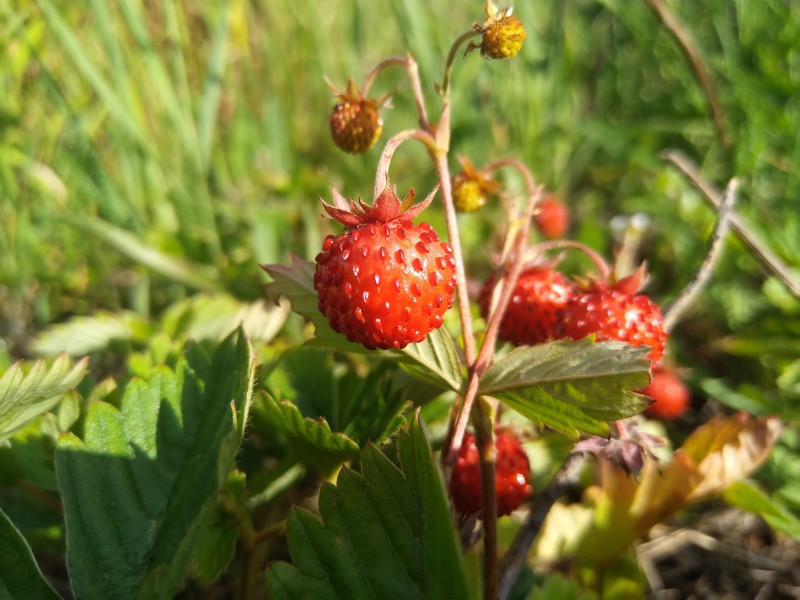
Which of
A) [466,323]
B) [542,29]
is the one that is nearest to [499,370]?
[466,323]

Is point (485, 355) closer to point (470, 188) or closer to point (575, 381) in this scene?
point (575, 381)

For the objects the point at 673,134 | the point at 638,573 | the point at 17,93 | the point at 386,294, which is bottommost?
the point at 638,573

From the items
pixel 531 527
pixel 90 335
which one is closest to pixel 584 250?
pixel 531 527

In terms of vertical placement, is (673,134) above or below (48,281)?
below

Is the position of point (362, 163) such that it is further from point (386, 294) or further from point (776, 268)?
point (386, 294)

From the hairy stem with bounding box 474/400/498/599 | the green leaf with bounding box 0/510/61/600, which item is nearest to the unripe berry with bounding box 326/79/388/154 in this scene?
the hairy stem with bounding box 474/400/498/599

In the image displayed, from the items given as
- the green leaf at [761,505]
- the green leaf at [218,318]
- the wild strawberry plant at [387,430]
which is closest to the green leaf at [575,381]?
the wild strawberry plant at [387,430]
